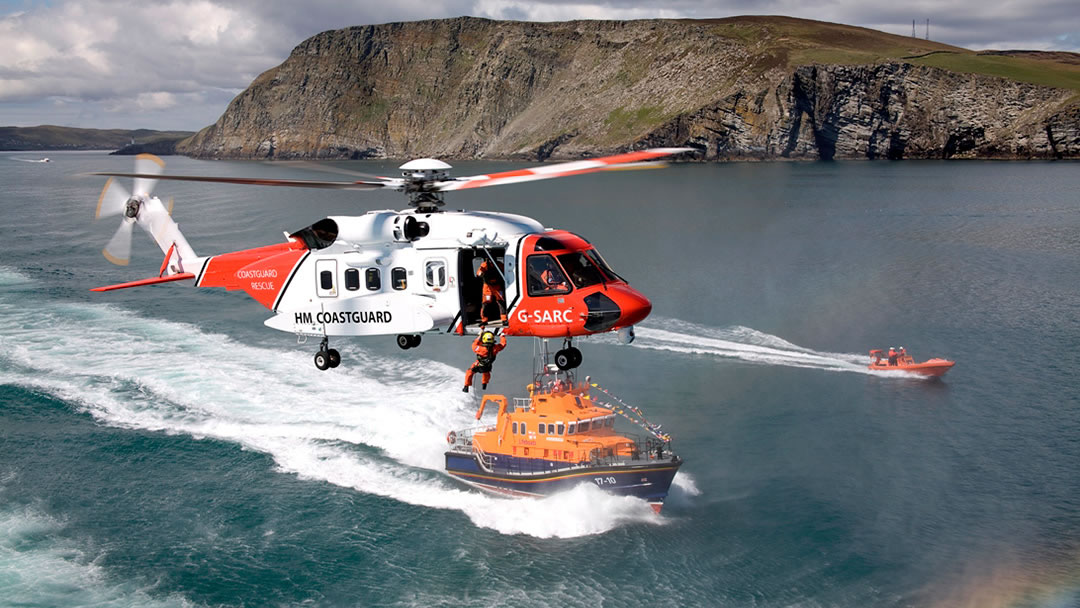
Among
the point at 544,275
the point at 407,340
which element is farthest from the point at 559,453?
the point at 544,275

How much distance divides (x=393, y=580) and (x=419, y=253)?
42.9 feet

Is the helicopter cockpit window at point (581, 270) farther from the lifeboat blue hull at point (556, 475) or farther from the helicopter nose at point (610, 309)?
the lifeboat blue hull at point (556, 475)

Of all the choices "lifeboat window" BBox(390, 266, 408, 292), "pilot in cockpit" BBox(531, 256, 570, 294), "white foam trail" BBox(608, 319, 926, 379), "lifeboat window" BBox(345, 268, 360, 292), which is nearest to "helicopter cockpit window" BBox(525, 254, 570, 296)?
"pilot in cockpit" BBox(531, 256, 570, 294)

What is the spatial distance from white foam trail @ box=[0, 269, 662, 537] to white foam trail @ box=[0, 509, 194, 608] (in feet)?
27.1

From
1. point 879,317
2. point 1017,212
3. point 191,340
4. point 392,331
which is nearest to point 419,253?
point 392,331

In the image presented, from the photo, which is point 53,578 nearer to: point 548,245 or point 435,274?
point 435,274

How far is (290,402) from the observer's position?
4128 centimetres

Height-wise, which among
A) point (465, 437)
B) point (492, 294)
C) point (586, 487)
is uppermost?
point (492, 294)

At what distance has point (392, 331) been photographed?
20672mm

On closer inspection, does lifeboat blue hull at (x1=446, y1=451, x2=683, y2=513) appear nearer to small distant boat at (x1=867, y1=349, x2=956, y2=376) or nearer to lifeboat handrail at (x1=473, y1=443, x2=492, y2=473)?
lifeboat handrail at (x1=473, y1=443, x2=492, y2=473)

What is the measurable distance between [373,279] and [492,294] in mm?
2983

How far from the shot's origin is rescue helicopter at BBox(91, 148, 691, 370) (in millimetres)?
19891

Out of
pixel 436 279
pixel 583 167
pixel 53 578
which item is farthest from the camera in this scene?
pixel 53 578

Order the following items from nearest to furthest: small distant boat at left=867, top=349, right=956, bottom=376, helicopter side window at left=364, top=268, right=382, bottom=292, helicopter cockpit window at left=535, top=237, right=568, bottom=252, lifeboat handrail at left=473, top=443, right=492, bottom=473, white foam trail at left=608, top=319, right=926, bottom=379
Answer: helicopter cockpit window at left=535, top=237, right=568, bottom=252
helicopter side window at left=364, top=268, right=382, bottom=292
lifeboat handrail at left=473, top=443, right=492, bottom=473
small distant boat at left=867, top=349, right=956, bottom=376
white foam trail at left=608, top=319, right=926, bottom=379
